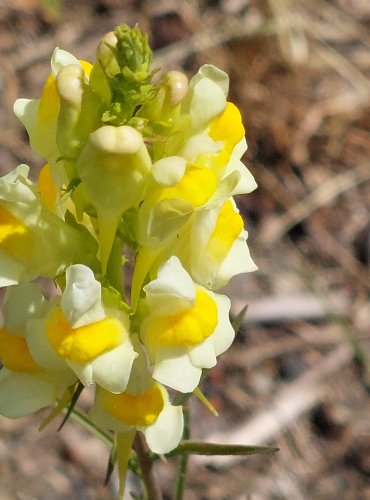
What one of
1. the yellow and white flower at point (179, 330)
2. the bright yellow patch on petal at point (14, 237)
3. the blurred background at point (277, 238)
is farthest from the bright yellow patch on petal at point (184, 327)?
the blurred background at point (277, 238)

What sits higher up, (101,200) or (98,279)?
(101,200)

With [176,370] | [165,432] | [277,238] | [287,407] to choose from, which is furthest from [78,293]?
[277,238]

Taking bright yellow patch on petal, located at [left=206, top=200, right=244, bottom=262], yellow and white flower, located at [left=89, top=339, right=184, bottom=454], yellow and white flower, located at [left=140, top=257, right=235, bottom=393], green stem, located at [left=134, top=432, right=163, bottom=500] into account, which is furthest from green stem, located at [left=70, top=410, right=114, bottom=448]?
bright yellow patch on petal, located at [left=206, top=200, right=244, bottom=262]

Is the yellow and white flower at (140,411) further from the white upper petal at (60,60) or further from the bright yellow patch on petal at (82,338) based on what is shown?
the white upper petal at (60,60)

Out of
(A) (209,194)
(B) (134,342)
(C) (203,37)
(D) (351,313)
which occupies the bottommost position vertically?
(D) (351,313)

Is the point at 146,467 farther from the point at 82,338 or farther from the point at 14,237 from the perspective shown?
the point at 14,237

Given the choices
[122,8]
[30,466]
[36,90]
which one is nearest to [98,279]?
[30,466]

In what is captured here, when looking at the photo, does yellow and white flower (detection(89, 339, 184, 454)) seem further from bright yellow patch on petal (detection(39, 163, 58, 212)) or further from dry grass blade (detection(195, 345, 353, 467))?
dry grass blade (detection(195, 345, 353, 467))

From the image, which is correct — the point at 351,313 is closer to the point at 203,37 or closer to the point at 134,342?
the point at 203,37
